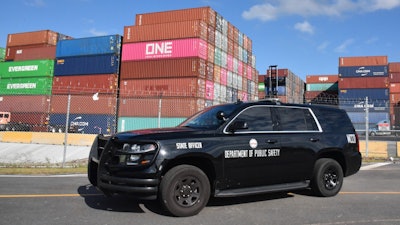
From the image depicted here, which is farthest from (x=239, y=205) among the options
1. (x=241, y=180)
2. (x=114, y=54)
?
(x=114, y=54)

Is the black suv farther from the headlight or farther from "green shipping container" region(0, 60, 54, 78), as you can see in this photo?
"green shipping container" region(0, 60, 54, 78)

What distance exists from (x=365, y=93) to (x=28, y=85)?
139 feet

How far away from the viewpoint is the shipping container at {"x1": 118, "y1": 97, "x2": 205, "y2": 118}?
1026 inches

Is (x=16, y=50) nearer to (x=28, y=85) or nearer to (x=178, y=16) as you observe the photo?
(x=28, y=85)

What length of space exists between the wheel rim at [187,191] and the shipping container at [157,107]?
20.7 metres

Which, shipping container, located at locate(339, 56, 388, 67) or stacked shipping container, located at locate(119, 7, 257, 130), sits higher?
shipping container, located at locate(339, 56, 388, 67)

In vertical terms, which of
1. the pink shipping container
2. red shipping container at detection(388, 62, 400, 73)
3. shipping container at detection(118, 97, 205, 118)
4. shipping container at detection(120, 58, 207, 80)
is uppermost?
red shipping container at detection(388, 62, 400, 73)

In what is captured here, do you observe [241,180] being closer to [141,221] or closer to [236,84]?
[141,221]

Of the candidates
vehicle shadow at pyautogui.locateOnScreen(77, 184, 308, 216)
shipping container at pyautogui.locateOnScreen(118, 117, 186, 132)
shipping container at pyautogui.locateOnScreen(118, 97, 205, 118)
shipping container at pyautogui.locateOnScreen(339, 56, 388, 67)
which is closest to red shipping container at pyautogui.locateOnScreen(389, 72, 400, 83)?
shipping container at pyautogui.locateOnScreen(339, 56, 388, 67)

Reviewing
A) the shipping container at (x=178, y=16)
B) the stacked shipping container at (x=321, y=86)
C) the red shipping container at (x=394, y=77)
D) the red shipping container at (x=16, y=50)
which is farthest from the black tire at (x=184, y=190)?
the stacked shipping container at (x=321, y=86)

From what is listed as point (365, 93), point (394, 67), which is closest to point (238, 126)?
point (365, 93)

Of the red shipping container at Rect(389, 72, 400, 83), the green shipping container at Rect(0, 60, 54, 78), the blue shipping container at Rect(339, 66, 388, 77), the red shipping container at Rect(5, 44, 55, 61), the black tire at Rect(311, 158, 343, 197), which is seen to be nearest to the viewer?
the black tire at Rect(311, 158, 343, 197)

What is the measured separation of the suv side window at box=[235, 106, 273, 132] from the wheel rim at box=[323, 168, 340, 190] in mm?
1603

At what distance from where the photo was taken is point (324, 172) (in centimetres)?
635
